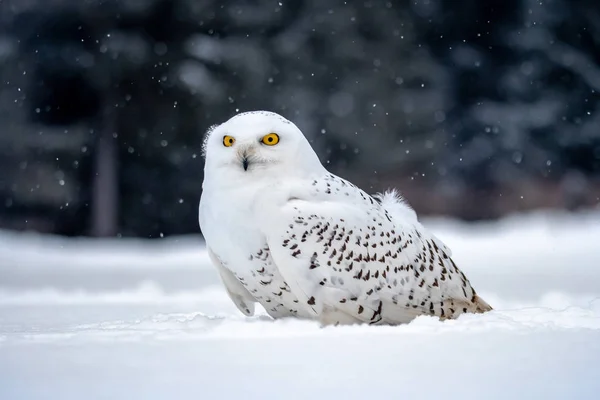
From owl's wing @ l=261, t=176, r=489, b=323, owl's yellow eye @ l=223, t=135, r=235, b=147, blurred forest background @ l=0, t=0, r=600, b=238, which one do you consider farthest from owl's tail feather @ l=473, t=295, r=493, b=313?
blurred forest background @ l=0, t=0, r=600, b=238

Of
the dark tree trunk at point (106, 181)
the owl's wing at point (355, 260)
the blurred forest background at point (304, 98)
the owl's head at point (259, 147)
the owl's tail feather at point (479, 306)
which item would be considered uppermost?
the blurred forest background at point (304, 98)

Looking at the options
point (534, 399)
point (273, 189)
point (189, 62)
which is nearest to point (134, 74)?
point (189, 62)

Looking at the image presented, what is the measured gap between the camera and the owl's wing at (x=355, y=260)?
2.61m

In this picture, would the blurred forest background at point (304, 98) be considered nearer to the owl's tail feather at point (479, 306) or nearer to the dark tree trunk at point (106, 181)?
the dark tree trunk at point (106, 181)

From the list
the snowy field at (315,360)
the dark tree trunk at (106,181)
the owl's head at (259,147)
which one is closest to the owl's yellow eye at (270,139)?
the owl's head at (259,147)

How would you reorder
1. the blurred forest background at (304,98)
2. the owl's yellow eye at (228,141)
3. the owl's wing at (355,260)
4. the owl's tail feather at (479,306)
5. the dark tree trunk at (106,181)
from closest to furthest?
1. the owl's wing at (355,260)
2. the owl's yellow eye at (228,141)
3. the owl's tail feather at (479,306)
4. the blurred forest background at (304,98)
5. the dark tree trunk at (106,181)

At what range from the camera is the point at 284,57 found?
419 inches

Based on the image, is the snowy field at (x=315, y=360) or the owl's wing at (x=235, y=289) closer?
the snowy field at (x=315, y=360)

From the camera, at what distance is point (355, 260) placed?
2688mm

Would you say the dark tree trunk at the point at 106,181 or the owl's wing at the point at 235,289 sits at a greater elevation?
the dark tree trunk at the point at 106,181

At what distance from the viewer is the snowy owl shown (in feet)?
8.62

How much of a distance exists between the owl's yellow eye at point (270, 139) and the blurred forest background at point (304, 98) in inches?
286

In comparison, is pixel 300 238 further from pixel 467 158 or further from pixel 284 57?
pixel 467 158

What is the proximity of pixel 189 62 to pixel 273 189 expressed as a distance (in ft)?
24.7
